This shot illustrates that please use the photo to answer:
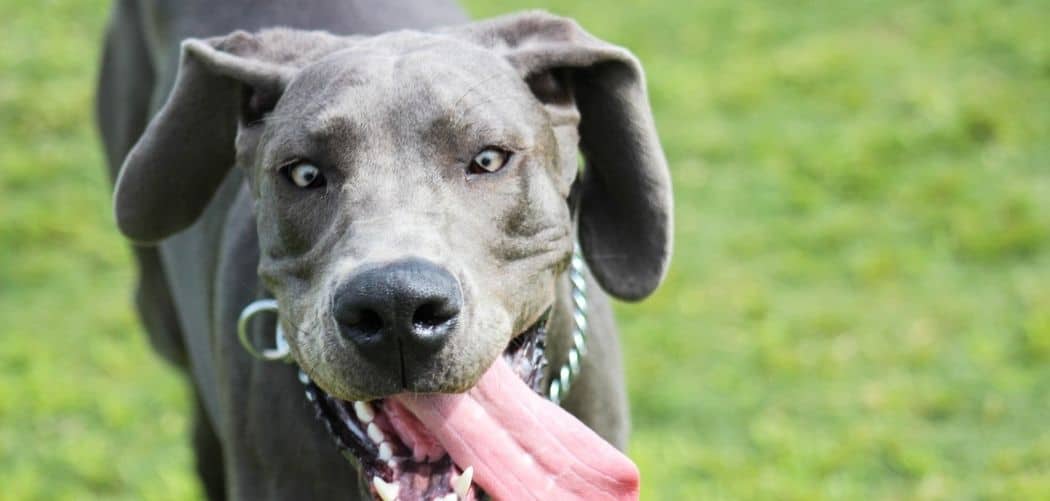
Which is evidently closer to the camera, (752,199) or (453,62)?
(453,62)

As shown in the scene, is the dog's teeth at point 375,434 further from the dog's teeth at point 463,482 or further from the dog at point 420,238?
the dog's teeth at point 463,482

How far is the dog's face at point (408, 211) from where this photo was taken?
276 cm

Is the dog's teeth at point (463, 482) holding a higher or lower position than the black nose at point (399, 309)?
lower

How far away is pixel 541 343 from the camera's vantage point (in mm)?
3295

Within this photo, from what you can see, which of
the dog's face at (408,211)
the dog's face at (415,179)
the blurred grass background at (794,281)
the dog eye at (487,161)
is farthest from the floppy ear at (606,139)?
the blurred grass background at (794,281)

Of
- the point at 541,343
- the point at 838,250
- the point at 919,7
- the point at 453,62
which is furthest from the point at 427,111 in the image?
the point at 919,7

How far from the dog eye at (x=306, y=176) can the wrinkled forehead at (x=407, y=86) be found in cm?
9

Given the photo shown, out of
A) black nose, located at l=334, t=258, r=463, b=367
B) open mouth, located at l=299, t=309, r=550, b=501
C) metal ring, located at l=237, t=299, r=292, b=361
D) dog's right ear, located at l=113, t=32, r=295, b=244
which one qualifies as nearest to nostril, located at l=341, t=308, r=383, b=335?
black nose, located at l=334, t=258, r=463, b=367

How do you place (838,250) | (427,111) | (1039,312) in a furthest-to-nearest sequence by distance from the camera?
(838,250) → (1039,312) → (427,111)

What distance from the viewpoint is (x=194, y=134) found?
356cm

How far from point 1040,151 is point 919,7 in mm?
1943

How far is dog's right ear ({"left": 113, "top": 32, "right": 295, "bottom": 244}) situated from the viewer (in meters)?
3.35

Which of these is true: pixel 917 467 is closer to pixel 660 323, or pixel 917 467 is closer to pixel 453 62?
pixel 660 323

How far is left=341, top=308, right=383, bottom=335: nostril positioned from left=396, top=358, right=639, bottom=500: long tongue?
0.26m
